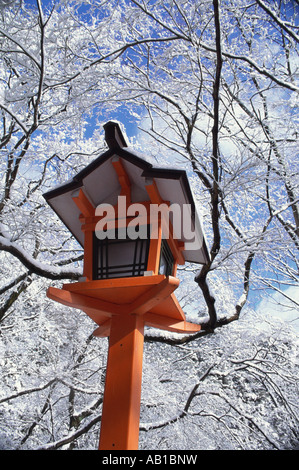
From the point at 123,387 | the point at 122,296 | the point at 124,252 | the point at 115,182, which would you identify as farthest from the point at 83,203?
the point at 123,387

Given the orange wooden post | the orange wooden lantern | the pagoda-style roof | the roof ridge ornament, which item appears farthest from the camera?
the roof ridge ornament

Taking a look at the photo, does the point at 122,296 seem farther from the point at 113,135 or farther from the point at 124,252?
the point at 113,135

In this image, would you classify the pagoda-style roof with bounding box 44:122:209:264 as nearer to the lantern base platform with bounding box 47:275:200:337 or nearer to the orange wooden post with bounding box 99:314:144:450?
the lantern base platform with bounding box 47:275:200:337

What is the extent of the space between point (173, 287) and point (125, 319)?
0.51 m

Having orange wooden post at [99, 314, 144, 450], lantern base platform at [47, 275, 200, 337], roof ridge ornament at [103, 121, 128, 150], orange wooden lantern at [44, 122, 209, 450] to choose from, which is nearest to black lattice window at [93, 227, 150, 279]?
orange wooden lantern at [44, 122, 209, 450]

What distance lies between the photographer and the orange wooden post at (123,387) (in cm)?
195

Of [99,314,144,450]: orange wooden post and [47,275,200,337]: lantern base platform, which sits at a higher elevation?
[47,275,200,337]: lantern base platform

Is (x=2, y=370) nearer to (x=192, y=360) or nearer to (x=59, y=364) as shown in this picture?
(x=59, y=364)

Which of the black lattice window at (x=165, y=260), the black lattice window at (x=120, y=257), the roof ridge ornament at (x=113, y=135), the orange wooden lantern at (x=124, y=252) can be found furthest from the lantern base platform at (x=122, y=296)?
the roof ridge ornament at (x=113, y=135)

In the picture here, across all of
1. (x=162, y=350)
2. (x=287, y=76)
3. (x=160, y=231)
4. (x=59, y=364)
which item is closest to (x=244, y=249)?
(x=160, y=231)

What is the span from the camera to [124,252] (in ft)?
8.05

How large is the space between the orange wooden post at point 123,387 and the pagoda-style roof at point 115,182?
35.4 inches

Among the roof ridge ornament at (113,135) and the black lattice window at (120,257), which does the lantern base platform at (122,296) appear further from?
the roof ridge ornament at (113,135)

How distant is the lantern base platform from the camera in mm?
2117
